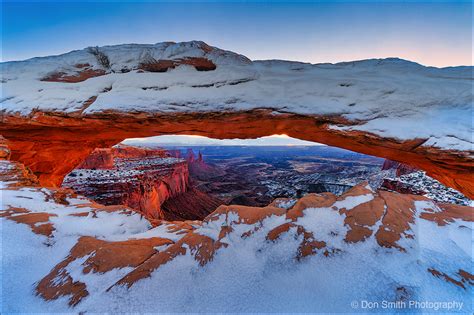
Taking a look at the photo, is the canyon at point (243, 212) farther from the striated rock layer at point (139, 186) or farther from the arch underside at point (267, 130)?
the striated rock layer at point (139, 186)

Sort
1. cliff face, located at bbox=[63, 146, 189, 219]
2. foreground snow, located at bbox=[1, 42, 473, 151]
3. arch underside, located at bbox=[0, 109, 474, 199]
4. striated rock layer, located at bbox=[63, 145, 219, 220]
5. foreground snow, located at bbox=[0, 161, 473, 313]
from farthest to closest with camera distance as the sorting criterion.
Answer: striated rock layer, located at bbox=[63, 145, 219, 220], cliff face, located at bbox=[63, 146, 189, 219], arch underside, located at bbox=[0, 109, 474, 199], foreground snow, located at bbox=[1, 42, 473, 151], foreground snow, located at bbox=[0, 161, 473, 313]

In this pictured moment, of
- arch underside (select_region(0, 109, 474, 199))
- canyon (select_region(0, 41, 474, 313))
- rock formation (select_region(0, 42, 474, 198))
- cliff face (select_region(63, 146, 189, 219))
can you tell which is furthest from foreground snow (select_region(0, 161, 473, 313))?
cliff face (select_region(63, 146, 189, 219))

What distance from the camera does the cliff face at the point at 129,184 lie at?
12155mm

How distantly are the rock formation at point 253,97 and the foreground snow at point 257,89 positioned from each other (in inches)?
0.5

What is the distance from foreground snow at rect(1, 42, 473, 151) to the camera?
97.3 inches

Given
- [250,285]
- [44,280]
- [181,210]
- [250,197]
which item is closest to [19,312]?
[44,280]

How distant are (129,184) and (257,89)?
524 inches

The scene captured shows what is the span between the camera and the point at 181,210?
22.3 meters

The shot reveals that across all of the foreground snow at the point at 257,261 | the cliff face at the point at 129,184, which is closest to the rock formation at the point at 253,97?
the foreground snow at the point at 257,261

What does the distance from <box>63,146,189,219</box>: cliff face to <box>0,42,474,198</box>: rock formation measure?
506 cm

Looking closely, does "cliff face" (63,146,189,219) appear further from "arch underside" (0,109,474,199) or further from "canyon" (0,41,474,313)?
"canyon" (0,41,474,313)

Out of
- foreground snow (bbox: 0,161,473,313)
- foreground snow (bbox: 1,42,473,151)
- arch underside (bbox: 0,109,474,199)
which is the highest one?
foreground snow (bbox: 1,42,473,151)

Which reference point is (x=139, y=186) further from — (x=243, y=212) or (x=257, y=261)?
(x=257, y=261)

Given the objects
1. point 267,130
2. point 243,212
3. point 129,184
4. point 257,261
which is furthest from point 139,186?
point 257,261
